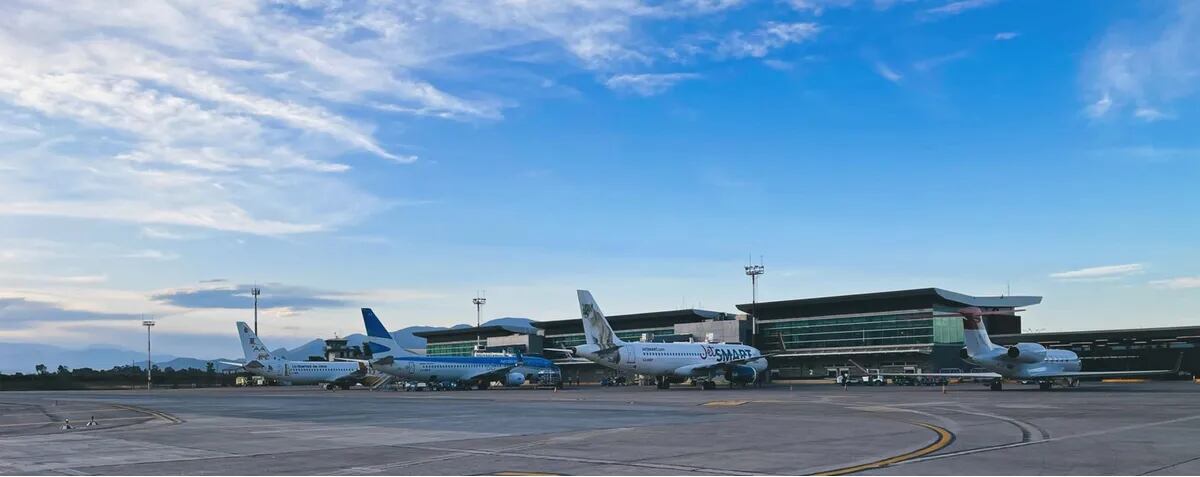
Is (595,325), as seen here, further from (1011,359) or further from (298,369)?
(298,369)

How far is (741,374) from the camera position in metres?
74.8

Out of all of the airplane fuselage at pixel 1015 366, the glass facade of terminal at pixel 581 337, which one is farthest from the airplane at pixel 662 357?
the glass facade of terminal at pixel 581 337

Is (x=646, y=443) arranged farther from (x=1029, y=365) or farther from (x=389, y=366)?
(x=389, y=366)

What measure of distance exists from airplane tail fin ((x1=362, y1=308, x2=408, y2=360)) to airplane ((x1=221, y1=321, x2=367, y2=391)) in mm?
7268

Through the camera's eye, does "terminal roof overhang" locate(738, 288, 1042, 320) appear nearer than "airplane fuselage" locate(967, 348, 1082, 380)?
No

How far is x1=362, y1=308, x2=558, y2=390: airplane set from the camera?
80812 millimetres

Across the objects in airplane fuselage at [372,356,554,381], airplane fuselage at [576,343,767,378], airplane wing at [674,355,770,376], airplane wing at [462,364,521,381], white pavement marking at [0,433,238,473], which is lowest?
airplane wing at [462,364,521,381]

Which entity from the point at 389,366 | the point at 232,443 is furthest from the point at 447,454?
the point at 389,366

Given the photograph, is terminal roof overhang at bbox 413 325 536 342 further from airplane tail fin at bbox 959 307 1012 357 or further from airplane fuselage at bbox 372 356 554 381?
airplane tail fin at bbox 959 307 1012 357

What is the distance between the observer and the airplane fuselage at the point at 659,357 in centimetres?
6812

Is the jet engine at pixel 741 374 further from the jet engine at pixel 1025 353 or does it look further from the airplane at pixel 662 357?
the jet engine at pixel 1025 353

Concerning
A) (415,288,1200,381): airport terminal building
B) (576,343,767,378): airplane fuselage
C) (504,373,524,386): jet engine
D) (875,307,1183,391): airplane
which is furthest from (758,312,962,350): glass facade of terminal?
(875,307,1183,391): airplane

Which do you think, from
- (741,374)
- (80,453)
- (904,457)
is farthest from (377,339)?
(904,457)

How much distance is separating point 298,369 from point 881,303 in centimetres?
6907
